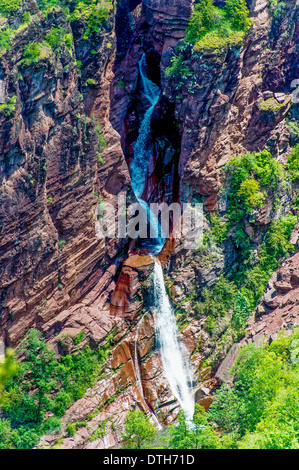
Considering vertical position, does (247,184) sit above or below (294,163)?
below

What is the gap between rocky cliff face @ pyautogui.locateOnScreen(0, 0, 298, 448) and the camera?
2611 centimetres

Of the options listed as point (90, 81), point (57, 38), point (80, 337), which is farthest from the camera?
point (80, 337)

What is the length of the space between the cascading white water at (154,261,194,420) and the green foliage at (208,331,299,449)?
3295 mm

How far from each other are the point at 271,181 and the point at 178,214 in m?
6.65

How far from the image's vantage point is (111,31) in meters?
30.8

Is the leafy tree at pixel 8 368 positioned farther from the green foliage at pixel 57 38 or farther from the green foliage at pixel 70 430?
the green foliage at pixel 57 38

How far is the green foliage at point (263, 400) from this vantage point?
890 inches

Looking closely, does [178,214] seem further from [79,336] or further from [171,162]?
[79,336]

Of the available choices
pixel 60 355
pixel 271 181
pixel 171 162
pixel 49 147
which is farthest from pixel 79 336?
pixel 271 181

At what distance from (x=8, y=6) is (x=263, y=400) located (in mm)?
22286

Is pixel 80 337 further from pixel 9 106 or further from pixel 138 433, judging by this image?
pixel 9 106

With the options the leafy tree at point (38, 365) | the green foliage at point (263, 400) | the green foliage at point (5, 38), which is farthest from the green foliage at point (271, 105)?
the leafy tree at point (38, 365)

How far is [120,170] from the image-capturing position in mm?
32812

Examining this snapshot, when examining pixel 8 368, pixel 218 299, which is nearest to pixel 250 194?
pixel 218 299
